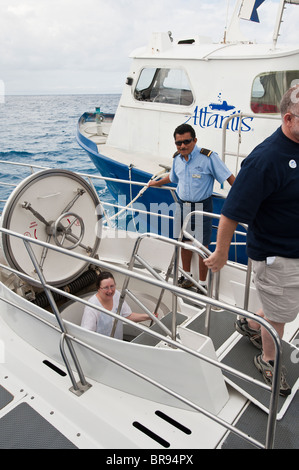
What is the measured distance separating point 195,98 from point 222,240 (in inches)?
206

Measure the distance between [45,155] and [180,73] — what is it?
47.6 feet

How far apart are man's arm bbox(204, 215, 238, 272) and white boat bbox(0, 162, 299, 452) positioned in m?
0.24

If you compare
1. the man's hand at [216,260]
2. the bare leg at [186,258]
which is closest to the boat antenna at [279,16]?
the bare leg at [186,258]

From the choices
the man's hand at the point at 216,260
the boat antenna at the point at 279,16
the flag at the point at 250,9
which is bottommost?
the man's hand at the point at 216,260

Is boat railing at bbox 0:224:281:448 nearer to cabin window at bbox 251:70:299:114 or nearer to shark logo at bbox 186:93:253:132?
shark logo at bbox 186:93:253:132

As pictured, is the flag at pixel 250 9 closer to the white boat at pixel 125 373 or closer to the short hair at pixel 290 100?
the white boat at pixel 125 373

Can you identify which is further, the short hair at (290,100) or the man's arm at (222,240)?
the man's arm at (222,240)

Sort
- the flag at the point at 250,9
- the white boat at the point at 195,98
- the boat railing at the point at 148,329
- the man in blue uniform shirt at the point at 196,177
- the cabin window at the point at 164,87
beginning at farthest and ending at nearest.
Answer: the cabin window at the point at 164,87 < the flag at the point at 250,9 < the white boat at the point at 195,98 < the man in blue uniform shirt at the point at 196,177 < the boat railing at the point at 148,329

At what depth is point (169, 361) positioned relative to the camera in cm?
199

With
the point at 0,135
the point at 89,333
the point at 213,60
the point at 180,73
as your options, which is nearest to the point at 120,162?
the point at 180,73

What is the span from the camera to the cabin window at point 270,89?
5.49m

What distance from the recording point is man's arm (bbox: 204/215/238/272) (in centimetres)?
167

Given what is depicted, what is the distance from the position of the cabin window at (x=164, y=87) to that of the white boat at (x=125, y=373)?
4218mm

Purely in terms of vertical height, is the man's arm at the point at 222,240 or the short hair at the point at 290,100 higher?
the short hair at the point at 290,100
